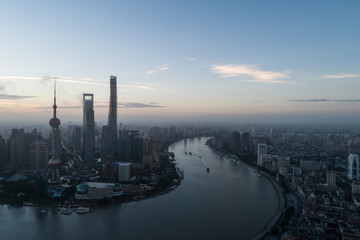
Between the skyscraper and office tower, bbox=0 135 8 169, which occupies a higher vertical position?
the skyscraper

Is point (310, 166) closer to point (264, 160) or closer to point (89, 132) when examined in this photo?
point (264, 160)

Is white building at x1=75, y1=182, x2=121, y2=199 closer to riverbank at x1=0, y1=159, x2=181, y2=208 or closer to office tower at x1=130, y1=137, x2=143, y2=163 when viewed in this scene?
riverbank at x1=0, y1=159, x2=181, y2=208

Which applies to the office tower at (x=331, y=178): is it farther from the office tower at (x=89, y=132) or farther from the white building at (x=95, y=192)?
the office tower at (x=89, y=132)

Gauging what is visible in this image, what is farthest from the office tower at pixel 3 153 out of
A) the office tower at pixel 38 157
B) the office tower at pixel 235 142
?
the office tower at pixel 235 142

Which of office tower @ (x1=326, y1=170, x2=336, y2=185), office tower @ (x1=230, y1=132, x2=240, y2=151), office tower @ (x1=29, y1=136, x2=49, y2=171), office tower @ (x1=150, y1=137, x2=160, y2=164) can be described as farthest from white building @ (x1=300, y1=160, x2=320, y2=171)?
office tower @ (x1=29, y1=136, x2=49, y2=171)

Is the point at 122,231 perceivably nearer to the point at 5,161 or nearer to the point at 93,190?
the point at 93,190

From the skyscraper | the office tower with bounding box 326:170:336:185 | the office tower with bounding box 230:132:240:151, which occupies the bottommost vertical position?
the office tower with bounding box 326:170:336:185

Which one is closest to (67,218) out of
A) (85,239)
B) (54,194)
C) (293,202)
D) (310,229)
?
(85,239)
